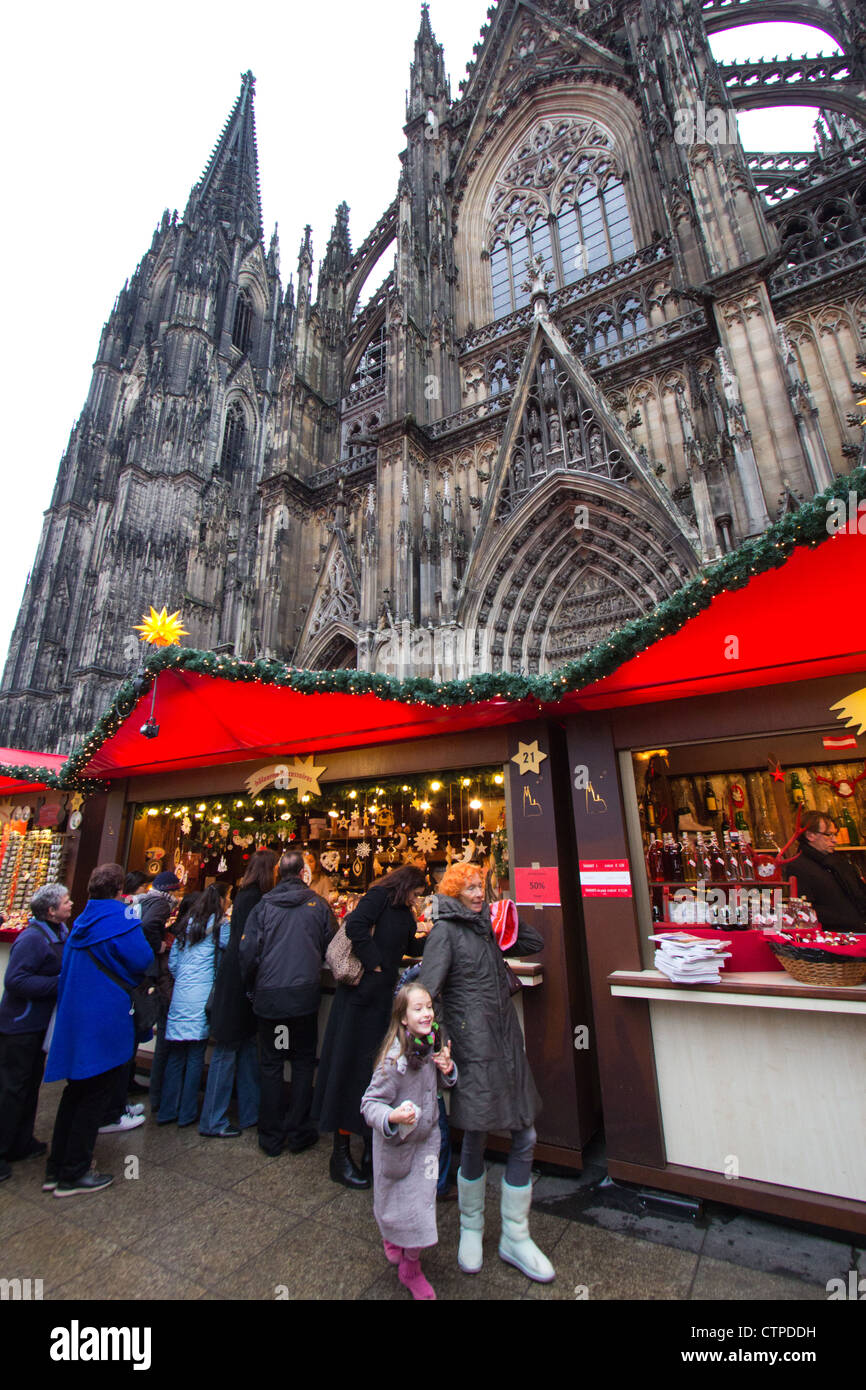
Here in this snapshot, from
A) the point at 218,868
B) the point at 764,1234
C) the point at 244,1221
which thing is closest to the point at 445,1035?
the point at 244,1221

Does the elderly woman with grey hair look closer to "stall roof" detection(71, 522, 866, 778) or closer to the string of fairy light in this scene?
"stall roof" detection(71, 522, 866, 778)

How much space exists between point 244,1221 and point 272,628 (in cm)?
1160

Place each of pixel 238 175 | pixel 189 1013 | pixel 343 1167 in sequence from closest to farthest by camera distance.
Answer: pixel 343 1167 → pixel 189 1013 → pixel 238 175

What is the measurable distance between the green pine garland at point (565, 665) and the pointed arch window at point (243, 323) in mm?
45062

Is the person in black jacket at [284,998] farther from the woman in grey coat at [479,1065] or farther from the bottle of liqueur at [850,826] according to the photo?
the bottle of liqueur at [850,826]

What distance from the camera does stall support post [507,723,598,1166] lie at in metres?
3.60

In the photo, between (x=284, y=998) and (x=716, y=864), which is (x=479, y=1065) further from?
(x=716, y=864)

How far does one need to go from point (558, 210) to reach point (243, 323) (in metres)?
36.1

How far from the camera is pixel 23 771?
21.9ft

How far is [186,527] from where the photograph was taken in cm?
2942

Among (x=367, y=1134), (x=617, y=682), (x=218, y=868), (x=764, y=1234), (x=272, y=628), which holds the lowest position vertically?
(x=764, y=1234)

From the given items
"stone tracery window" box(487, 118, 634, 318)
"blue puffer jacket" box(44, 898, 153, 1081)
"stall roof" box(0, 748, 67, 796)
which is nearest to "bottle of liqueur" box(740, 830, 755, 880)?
"blue puffer jacket" box(44, 898, 153, 1081)

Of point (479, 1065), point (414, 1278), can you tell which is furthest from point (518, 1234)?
point (479, 1065)
